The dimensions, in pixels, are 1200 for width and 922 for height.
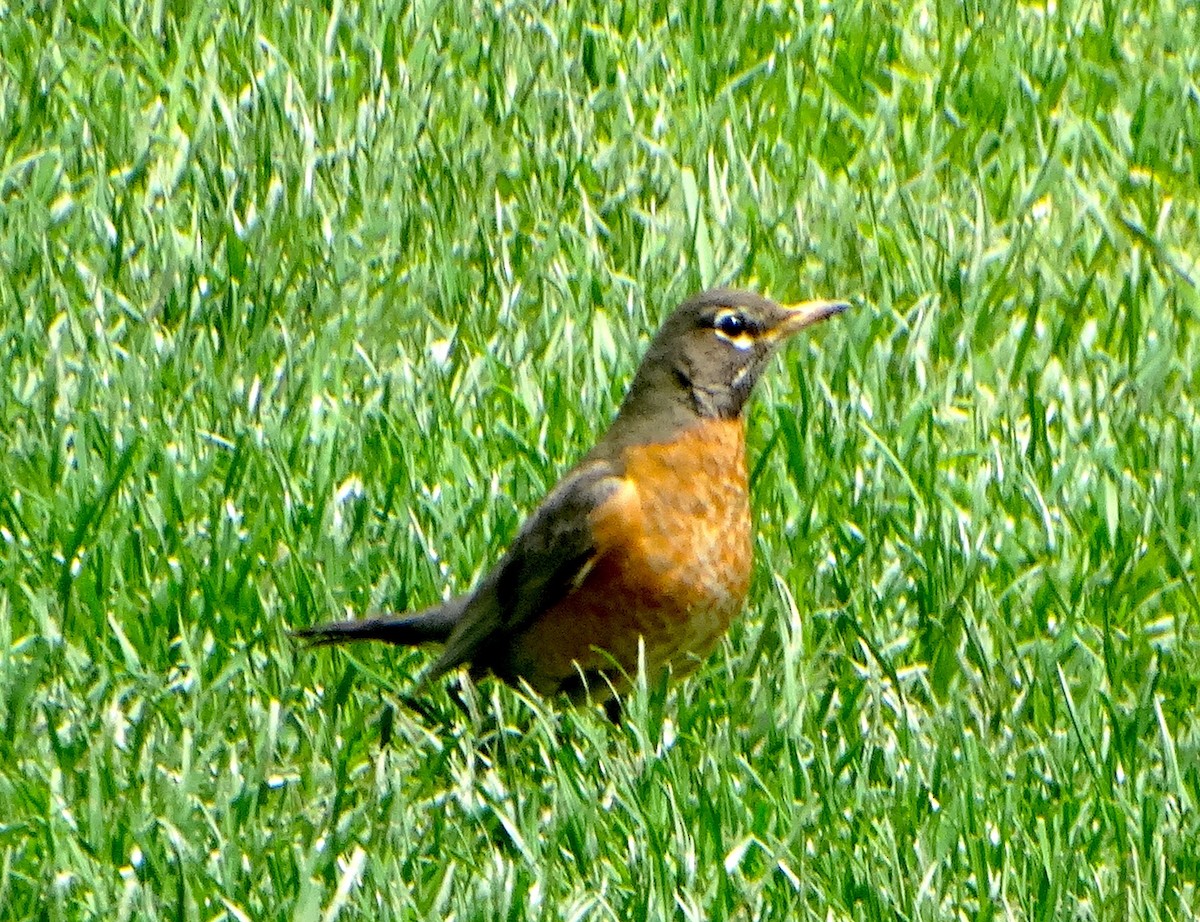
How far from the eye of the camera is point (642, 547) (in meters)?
4.20

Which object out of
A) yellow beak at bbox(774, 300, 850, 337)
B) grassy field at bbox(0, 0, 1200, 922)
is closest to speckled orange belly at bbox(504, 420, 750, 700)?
grassy field at bbox(0, 0, 1200, 922)

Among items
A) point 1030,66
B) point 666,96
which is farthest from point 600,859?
point 1030,66

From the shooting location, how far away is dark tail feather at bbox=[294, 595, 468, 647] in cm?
438

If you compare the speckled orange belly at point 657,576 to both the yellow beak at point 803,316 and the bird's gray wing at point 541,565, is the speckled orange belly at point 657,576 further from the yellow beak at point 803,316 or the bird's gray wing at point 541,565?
the yellow beak at point 803,316

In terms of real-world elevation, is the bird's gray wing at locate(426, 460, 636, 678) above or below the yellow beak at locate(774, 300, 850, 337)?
below

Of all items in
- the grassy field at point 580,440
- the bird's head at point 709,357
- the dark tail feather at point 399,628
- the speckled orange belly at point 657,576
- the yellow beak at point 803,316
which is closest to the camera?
the grassy field at point 580,440

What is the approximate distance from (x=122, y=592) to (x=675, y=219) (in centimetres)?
223

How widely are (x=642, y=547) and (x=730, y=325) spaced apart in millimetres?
555

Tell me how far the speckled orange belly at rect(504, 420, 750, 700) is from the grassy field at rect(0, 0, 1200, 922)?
0.11 m

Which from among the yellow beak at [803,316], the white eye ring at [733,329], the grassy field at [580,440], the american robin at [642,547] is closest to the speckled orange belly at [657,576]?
the american robin at [642,547]

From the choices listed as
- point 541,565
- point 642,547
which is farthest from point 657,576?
point 541,565

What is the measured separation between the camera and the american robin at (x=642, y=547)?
4188mm

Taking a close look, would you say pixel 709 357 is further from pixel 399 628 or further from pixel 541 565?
pixel 399 628

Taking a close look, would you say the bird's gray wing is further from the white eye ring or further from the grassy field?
the white eye ring
